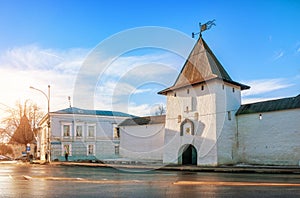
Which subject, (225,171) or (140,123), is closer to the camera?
(225,171)

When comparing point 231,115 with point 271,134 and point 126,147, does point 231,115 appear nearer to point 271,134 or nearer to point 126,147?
point 271,134

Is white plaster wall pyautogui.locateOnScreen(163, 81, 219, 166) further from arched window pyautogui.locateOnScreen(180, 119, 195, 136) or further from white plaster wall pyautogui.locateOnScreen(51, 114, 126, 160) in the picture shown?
white plaster wall pyautogui.locateOnScreen(51, 114, 126, 160)

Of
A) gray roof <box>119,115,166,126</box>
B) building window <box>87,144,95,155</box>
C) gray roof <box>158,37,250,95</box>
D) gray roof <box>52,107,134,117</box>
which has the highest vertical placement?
gray roof <box>158,37,250,95</box>

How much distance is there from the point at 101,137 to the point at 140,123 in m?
11.4

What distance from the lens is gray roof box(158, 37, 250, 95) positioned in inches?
1177

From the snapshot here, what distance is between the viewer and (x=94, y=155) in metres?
47.5

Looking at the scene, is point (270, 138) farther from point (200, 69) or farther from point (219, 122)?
point (200, 69)

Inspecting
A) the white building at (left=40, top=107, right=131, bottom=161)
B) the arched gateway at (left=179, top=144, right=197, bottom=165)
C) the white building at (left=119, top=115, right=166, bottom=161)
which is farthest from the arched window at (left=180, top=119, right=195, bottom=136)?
the white building at (left=40, top=107, right=131, bottom=161)

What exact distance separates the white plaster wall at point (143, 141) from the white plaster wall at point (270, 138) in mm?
9856

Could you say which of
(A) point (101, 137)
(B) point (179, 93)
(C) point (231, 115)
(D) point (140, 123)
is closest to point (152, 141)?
(D) point (140, 123)

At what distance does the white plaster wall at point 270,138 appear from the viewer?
25.2m

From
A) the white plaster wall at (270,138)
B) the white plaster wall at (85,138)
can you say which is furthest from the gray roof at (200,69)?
the white plaster wall at (85,138)

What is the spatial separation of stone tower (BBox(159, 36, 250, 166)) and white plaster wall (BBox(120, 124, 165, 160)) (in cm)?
310

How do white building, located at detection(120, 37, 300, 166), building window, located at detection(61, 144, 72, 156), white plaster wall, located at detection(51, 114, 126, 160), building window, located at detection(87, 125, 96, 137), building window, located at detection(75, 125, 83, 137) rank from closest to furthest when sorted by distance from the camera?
white building, located at detection(120, 37, 300, 166), white plaster wall, located at detection(51, 114, 126, 160), building window, located at detection(61, 144, 72, 156), building window, located at detection(75, 125, 83, 137), building window, located at detection(87, 125, 96, 137)
